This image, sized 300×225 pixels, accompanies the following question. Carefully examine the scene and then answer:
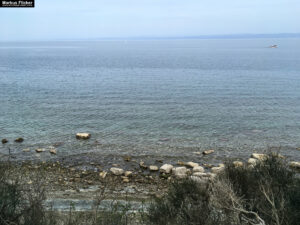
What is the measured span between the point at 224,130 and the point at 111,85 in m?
24.1

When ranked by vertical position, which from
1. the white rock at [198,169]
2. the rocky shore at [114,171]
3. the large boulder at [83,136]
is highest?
the large boulder at [83,136]

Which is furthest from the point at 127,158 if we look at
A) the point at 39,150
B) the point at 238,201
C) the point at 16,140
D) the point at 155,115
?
the point at 238,201

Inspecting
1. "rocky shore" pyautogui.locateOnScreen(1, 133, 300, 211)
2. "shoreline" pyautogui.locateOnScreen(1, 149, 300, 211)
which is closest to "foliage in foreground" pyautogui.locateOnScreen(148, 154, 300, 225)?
"rocky shore" pyautogui.locateOnScreen(1, 133, 300, 211)

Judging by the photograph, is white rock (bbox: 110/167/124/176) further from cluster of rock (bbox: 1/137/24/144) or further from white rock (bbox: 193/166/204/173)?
cluster of rock (bbox: 1/137/24/144)

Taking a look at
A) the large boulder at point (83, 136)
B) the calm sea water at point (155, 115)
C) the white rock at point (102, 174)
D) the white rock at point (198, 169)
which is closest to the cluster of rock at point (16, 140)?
the calm sea water at point (155, 115)

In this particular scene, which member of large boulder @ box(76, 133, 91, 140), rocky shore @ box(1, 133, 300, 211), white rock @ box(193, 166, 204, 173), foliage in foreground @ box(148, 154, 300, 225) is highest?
foliage in foreground @ box(148, 154, 300, 225)

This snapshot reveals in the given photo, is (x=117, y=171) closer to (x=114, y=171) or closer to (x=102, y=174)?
(x=114, y=171)

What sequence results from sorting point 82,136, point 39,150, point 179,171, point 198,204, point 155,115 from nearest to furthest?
1. point 198,204
2. point 179,171
3. point 39,150
4. point 82,136
5. point 155,115

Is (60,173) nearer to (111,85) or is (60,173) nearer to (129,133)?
(129,133)

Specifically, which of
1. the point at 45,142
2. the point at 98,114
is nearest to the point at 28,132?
the point at 45,142

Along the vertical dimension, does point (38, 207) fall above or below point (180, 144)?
above

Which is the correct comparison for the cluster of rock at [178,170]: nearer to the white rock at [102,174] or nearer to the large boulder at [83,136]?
the white rock at [102,174]

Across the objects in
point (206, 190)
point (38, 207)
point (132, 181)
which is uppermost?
point (38, 207)

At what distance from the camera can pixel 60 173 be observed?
1720cm
